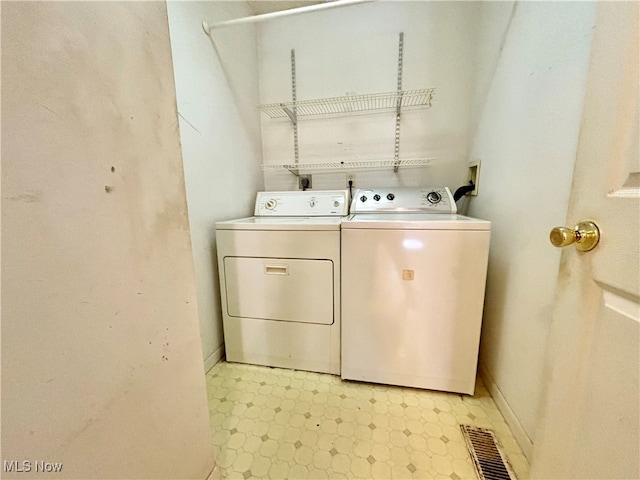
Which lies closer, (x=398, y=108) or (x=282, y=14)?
(x=282, y=14)

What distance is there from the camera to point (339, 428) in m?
1.14

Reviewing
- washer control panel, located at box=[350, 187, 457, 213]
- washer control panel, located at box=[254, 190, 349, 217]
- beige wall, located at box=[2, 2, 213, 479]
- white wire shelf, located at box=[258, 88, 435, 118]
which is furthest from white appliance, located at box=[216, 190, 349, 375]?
white wire shelf, located at box=[258, 88, 435, 118]

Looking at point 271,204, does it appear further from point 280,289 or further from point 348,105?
point 348,105

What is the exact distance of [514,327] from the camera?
1.13m

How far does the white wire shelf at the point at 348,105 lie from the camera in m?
1.76

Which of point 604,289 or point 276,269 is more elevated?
point 604,289

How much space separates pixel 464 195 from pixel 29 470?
2185 mm

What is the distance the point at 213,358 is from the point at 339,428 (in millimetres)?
892

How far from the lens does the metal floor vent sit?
93cm

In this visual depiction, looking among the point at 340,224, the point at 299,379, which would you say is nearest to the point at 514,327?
the point at 340,224

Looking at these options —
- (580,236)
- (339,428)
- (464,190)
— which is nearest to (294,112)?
(464,190)

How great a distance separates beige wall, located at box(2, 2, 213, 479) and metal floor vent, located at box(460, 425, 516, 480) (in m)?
1.10

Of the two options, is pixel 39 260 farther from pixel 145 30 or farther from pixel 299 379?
pixel 299 379

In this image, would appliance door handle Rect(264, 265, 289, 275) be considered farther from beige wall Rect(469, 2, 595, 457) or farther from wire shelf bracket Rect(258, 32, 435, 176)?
beige wall Rect(469, 2, 595, 457)
